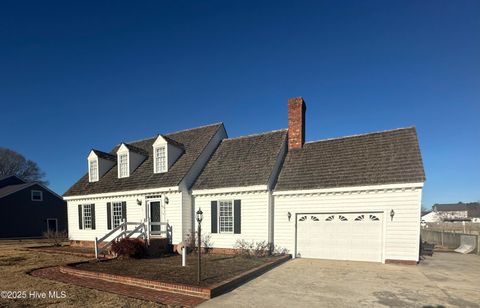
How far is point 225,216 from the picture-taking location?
48.5 feet

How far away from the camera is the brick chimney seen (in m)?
15.7

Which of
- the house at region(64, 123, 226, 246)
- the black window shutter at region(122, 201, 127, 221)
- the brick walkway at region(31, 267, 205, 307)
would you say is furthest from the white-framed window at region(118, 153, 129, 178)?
the brick walkway at region(31, 267, 205, 307)

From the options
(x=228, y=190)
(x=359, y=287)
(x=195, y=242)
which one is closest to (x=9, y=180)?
(x=195, y=242)

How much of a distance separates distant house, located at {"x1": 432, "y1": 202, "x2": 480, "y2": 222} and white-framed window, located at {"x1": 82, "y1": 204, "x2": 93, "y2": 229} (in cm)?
9575

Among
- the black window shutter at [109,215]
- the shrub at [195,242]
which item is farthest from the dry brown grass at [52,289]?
the shrub at [195,242]

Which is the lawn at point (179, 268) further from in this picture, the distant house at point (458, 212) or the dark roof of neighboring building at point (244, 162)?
the distant house at point (458, 212)

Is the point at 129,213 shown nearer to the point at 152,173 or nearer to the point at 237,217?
the point at 152,173

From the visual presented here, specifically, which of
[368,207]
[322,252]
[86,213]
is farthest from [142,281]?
[86,213]

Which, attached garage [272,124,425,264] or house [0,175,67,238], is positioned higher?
attached garage [272,124,425,264]

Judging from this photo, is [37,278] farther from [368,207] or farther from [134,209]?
[368,207]

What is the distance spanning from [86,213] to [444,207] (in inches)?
4589

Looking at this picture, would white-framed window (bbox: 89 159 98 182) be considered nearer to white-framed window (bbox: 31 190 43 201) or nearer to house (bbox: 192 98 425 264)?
house (bbox: 192 98 425 264)

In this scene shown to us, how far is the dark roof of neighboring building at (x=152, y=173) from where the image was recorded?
628 inches

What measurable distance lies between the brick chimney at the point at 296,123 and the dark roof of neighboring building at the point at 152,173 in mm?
4708
